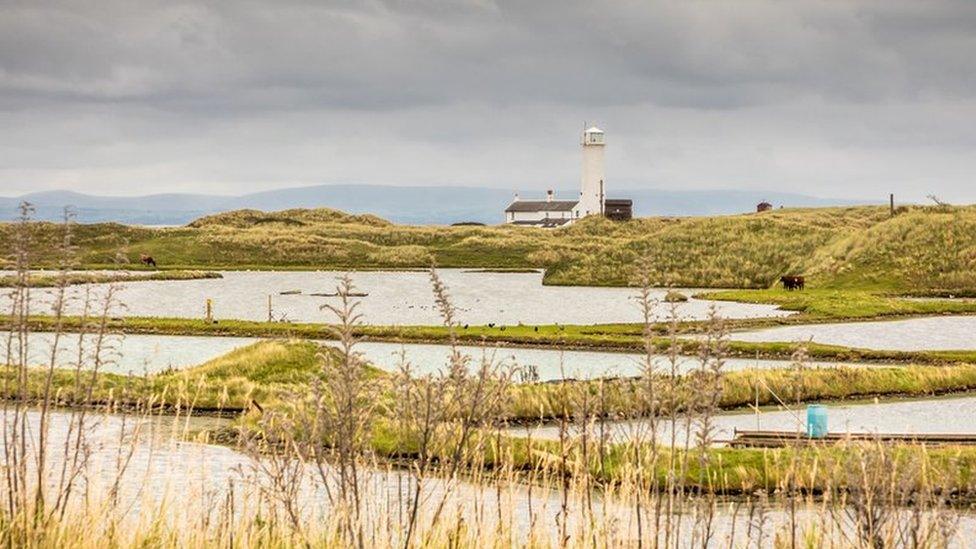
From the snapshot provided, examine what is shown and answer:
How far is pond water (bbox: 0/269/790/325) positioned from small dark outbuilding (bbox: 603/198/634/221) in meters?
64.5

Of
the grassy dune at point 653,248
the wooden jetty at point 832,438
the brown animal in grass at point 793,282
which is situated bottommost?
the wooden jetty at point 832,438

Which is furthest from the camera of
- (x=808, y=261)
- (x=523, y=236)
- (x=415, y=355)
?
(x=523, y=236)

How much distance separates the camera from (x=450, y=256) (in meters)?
160

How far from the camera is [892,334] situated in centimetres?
6206

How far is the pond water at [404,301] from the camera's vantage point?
7525 cm

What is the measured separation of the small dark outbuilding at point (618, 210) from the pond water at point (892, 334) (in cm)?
12047

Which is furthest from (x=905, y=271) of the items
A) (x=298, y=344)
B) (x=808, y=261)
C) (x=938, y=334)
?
(x=298, y=344)

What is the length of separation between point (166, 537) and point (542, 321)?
199ft

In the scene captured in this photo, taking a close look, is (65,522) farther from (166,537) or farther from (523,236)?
(523,236)

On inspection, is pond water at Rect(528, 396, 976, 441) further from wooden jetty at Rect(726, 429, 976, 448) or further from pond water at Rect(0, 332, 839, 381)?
pond water at Rect(0, 332, 839, 381)

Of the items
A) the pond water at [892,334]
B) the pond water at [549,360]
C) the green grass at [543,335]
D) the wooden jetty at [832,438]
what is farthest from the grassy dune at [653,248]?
the wooden jetty at [832,438]

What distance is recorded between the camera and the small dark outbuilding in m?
192

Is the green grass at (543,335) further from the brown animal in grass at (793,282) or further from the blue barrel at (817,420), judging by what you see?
the brown animal in grass at (793,282)

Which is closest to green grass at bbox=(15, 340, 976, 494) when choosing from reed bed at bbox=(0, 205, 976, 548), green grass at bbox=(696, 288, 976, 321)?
reed bed at bbox=(0, 205, 976, 548)
